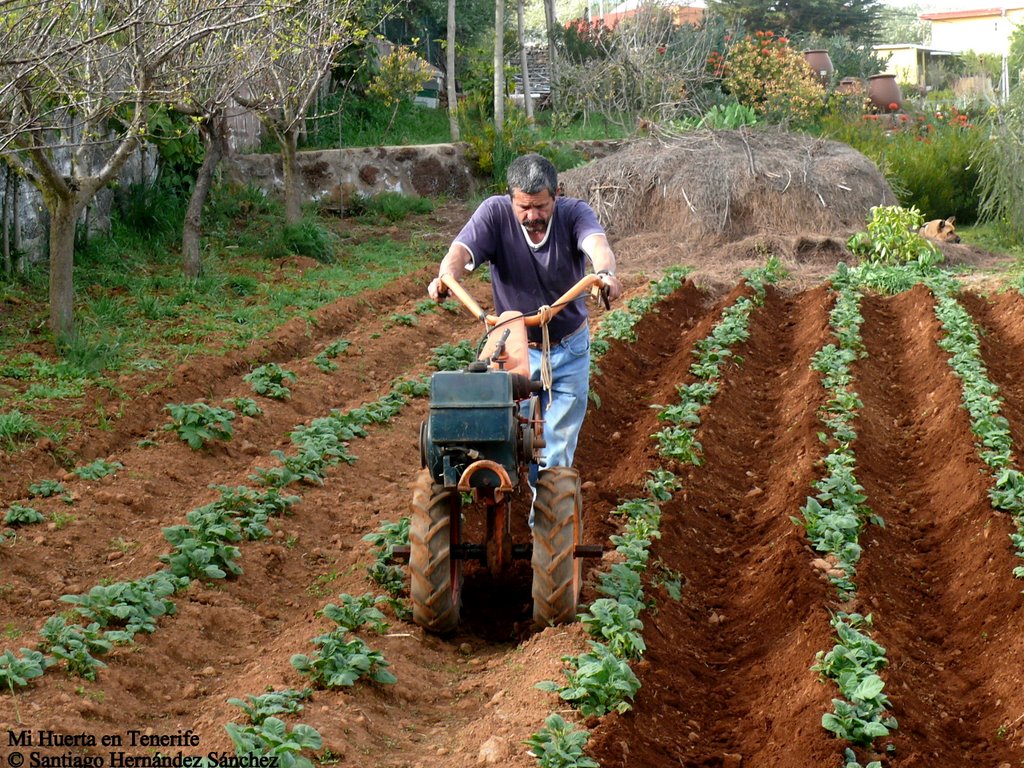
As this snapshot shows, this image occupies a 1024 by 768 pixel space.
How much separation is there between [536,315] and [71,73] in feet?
17.5

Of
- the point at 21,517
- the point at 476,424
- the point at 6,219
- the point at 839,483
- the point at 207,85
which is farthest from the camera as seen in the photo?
the point at 207,85

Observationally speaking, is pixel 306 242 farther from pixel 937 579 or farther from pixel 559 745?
pixel 559 745

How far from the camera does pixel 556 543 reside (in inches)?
183

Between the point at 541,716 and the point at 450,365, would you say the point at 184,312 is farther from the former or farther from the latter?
the point at 541,716

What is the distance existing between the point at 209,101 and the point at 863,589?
26.7 feet

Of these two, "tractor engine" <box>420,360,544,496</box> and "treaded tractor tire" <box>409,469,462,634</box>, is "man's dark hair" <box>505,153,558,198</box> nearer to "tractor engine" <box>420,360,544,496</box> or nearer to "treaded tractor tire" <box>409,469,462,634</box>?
"tractor engine" <box>420,360,544,496</box>

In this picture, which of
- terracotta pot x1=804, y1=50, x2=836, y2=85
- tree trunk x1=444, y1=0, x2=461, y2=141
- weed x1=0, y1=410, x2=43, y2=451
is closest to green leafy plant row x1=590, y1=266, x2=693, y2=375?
weed x1=0, y1=410, x2=43, y2=451

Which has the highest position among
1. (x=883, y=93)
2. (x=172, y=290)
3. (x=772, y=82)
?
(x=772, y=82)

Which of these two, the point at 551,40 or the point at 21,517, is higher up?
the point at 551,40

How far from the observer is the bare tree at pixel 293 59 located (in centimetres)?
1216

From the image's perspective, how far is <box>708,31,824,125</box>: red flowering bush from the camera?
906 inches

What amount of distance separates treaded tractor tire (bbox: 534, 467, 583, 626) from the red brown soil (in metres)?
0.13

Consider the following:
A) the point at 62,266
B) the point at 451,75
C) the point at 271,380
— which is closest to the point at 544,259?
the point at 271,380

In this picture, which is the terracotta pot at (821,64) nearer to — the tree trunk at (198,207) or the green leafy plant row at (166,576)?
the tree trunk at (198,207)
